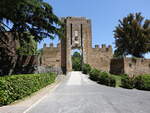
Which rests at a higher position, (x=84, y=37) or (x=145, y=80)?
(x=84, y=37)

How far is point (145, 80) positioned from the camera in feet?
79.2

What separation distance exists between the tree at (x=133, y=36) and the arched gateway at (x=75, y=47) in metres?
2.85

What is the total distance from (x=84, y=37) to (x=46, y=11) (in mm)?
25714

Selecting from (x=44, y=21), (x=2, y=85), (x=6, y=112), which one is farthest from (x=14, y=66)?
(x=6, y=112)

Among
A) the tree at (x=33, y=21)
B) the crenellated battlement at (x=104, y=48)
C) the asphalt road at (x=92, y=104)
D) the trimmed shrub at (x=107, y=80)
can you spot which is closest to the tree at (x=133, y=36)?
the crenellated battlement at (x=104, y=48)

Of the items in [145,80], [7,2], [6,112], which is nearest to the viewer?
[6,112]

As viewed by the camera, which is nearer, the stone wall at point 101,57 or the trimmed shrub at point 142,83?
the trimmed shrub at point 142,83

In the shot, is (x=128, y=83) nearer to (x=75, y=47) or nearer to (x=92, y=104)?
(x=92, y=104)

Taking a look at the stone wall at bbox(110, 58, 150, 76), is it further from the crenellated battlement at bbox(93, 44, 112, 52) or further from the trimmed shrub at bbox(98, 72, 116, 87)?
the trimmed shrub at bbox(98, 72, 116, 87)

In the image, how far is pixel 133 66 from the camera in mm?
42406

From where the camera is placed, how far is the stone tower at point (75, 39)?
44375 mm

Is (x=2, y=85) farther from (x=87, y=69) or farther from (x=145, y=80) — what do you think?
(x=87, y=69)

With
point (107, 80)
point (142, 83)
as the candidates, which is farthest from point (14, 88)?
point (142, 83)

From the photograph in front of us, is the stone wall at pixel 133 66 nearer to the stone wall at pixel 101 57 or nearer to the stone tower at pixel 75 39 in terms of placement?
the stone wall at pixel 101 57
